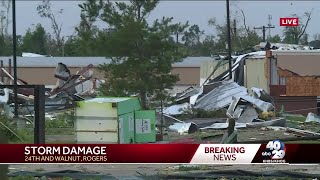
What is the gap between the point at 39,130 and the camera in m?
10.9

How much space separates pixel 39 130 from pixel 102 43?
11597 mm

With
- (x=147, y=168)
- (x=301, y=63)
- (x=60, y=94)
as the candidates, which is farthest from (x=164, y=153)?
(x=301, y=63)

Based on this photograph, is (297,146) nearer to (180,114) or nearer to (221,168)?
(221,168)

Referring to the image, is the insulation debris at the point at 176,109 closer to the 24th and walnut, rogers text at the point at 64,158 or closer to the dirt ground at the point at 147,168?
the dirt ground at the point at 147,168

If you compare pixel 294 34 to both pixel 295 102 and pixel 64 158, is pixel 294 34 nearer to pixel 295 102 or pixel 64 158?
pixel 295 102

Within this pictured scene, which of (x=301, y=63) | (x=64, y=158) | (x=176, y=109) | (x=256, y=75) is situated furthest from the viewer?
(x=256, y=75)

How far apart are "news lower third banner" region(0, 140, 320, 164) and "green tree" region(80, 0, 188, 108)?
14.7 meters

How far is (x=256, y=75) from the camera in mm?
32125

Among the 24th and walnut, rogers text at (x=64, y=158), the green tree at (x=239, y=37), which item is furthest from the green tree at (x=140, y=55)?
the green tree at (x=239, y=37)

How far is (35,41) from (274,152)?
209 ft

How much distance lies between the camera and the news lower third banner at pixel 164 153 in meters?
6.90

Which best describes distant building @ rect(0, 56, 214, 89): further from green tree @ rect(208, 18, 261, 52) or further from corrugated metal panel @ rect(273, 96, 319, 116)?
corrugated metal panel @ rect(273, 96, 319, 116)

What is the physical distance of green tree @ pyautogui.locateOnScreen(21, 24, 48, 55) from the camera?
6669cm

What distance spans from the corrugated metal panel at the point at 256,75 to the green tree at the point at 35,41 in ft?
121
